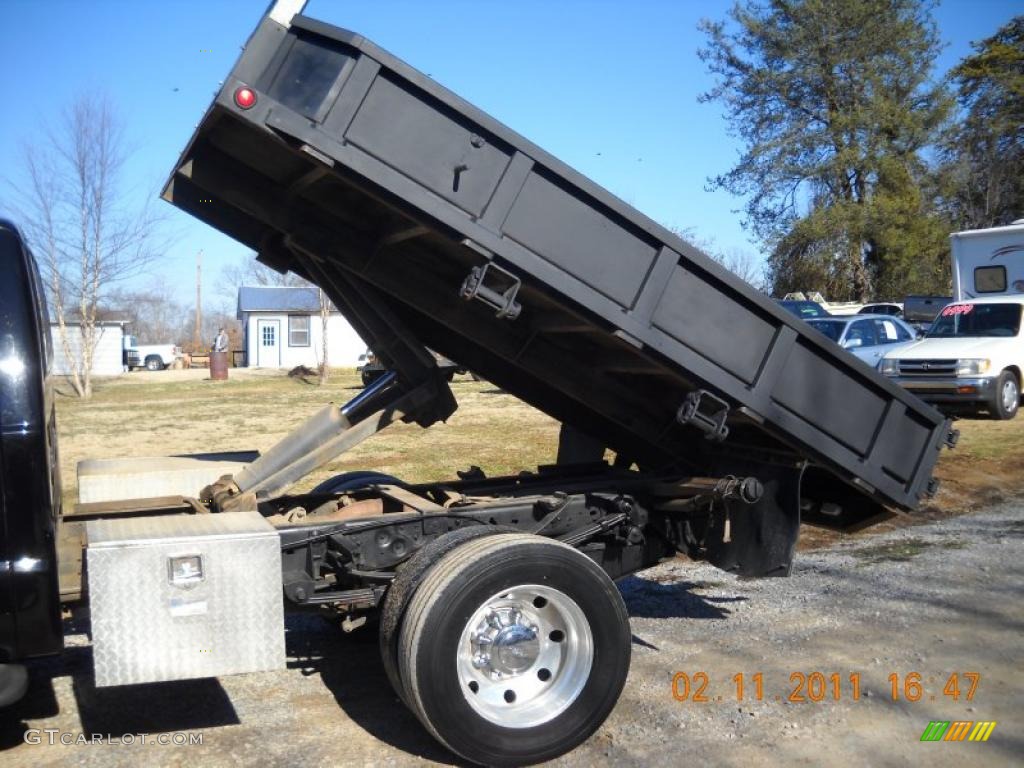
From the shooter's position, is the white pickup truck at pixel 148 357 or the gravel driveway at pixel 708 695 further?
the white pickup truck at pixel 148 357

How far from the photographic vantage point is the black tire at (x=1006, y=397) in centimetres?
1492

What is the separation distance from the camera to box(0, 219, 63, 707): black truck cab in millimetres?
3516

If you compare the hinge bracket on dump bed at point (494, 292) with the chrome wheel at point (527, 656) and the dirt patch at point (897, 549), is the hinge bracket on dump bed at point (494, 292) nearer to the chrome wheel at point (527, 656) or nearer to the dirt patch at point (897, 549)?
the chrome wheel at point (527, 656)

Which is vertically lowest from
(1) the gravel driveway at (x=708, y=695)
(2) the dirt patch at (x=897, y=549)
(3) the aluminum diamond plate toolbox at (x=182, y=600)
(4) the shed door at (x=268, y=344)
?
(1) the gravel driveway at (x=708, y=695)

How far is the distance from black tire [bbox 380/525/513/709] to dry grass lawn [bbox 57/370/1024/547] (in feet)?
16.4

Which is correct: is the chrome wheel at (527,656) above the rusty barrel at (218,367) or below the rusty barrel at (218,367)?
below

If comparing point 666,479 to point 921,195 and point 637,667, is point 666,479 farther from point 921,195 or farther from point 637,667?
point 921,195

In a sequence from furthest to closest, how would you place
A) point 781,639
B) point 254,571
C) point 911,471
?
1. point 781,639
2. point 911,471
3. point 254,571

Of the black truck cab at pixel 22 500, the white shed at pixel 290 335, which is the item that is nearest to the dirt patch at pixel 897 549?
the black truck cab at pixel 22 500

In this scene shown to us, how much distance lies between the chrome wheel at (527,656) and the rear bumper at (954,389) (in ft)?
39.5

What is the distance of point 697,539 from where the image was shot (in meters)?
5.39

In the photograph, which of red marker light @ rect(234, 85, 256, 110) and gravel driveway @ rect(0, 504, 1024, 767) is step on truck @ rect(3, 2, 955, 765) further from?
gravel driveway @ rect(0, 504, 1024, 767)

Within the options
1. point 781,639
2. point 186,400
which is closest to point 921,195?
point 186,400

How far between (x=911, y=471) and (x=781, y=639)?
141 centimetres
